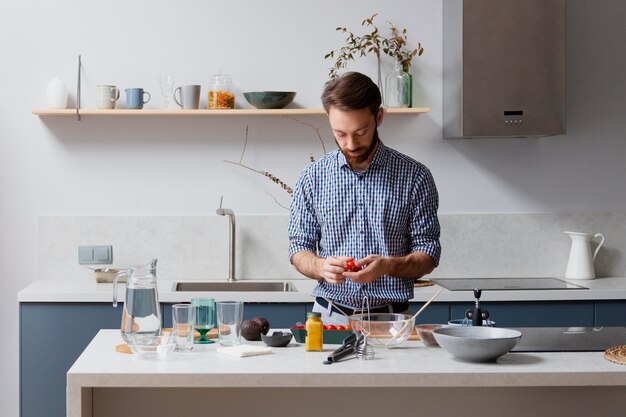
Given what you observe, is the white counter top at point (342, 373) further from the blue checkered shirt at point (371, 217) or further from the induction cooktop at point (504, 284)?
the induction cooktop at point (504, 284)

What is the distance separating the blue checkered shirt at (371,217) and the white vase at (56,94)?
174cm

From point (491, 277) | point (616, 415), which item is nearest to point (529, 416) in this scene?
point (616, 415)

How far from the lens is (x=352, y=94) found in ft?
9.34

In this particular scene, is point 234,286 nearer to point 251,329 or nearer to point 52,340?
point 52,340

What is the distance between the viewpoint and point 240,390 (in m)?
2.37

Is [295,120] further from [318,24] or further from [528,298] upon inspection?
[528,298]

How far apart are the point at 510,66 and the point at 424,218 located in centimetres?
139

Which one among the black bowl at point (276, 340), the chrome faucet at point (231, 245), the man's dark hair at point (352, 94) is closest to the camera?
the black bowl at point (276, 340)

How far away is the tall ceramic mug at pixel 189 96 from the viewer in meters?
4.28

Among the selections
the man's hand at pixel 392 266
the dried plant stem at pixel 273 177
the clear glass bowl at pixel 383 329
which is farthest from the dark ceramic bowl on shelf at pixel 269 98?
the clear glass bowl at pixel 383 329

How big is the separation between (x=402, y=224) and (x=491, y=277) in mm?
1618

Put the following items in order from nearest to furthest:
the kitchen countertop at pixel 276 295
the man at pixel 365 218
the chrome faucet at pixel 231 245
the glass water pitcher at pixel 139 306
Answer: the glass water pitcher at pixel 139 306
the man at pixel 365 218
the kitchen countertop at pixel 276 295
the chrome faucet at pixel 231 245

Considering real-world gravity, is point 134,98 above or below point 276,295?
above

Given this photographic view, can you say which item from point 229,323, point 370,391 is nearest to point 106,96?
point 229,323
